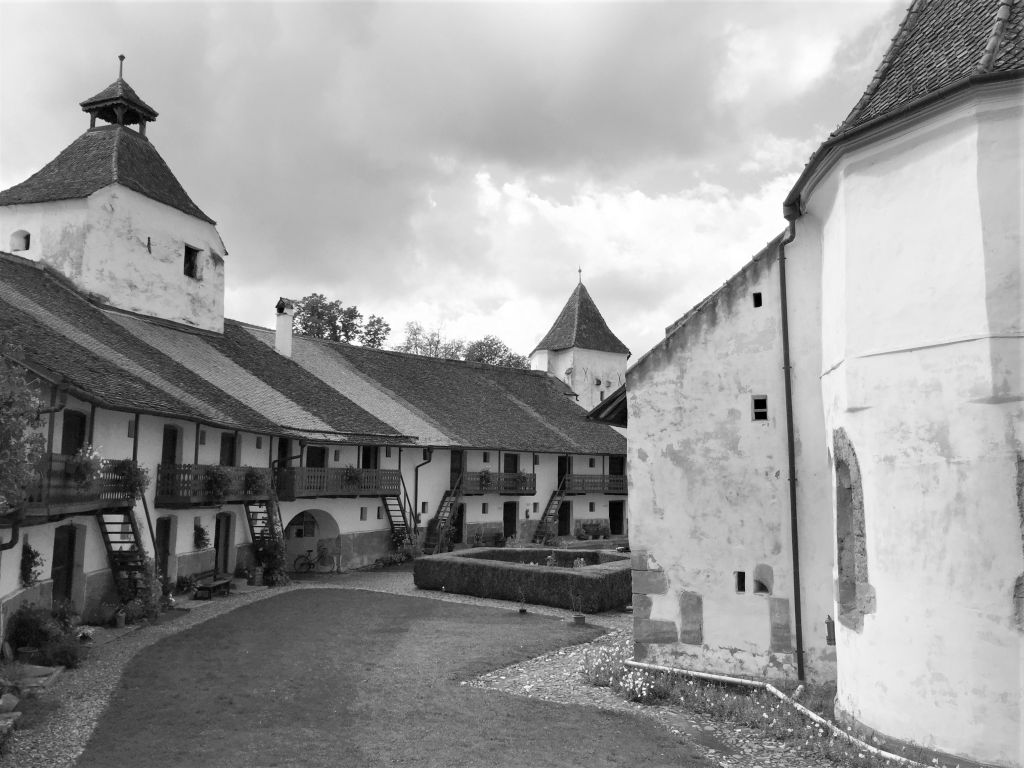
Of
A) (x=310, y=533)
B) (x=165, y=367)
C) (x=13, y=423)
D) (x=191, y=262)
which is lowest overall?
(x=310, y=533)

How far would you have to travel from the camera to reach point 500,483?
3644 centimetres

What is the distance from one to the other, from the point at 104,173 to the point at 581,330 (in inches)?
1176

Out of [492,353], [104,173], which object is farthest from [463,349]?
[104,173]

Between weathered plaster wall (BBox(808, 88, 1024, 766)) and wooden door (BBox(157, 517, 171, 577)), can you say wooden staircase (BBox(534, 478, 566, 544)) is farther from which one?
weathered plaster wall (BBox(808, 88, 1024, 766))

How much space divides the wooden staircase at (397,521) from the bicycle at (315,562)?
10.4ft

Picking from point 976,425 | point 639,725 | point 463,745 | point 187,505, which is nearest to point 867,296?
point 976,425

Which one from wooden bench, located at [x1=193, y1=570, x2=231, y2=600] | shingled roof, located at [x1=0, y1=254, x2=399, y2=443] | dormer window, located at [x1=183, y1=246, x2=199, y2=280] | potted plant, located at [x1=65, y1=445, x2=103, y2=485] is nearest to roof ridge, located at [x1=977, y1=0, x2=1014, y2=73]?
shingled roof, located at [x1=0, y1=254, x2=399, y2=443]

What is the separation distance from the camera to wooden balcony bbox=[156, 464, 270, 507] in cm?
2053

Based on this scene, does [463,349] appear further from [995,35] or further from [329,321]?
[995,35]

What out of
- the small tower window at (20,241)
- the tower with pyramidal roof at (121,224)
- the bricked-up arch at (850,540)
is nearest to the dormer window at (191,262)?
the tower with pyramidal roof at (121,224)

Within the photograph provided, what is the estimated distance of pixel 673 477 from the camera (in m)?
13.8

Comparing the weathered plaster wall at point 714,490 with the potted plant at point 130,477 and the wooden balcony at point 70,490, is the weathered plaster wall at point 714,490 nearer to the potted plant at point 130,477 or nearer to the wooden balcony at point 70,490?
the wooden balcony at point 70,490

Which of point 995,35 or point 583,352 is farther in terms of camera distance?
point 583,352

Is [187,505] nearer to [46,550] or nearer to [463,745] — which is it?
[46,550]
